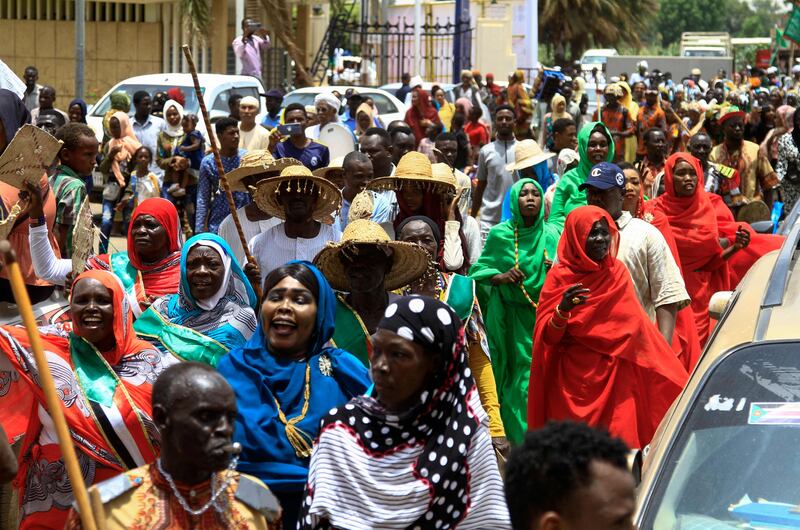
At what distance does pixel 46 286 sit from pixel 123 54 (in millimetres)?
25057

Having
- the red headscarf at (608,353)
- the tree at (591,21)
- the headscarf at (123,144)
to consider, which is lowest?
the red headscarf at (608,353)

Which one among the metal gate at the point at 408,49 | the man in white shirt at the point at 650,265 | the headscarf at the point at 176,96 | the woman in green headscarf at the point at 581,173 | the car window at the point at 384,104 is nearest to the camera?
the man in white shirt at the point at 650,265

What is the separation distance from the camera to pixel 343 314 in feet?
19.3

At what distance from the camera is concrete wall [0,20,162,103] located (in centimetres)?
3059

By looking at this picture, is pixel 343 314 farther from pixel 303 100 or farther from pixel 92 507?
pixel 303 100

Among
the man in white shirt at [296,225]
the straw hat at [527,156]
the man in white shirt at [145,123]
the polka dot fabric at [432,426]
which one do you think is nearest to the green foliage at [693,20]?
the man in white shirt at [145,123]

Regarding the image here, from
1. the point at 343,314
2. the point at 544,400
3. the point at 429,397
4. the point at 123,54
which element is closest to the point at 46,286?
the point at 343,314

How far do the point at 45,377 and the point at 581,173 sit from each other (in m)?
6.86

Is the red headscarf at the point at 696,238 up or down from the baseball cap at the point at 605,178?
down

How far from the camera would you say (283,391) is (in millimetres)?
4668

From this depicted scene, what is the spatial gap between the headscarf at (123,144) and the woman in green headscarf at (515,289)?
7.68 meters

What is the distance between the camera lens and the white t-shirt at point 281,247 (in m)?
7.35

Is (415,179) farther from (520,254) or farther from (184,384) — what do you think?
Result: (184,384)

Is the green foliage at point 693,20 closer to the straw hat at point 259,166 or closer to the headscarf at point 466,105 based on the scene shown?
the headscarf at point 466,105
